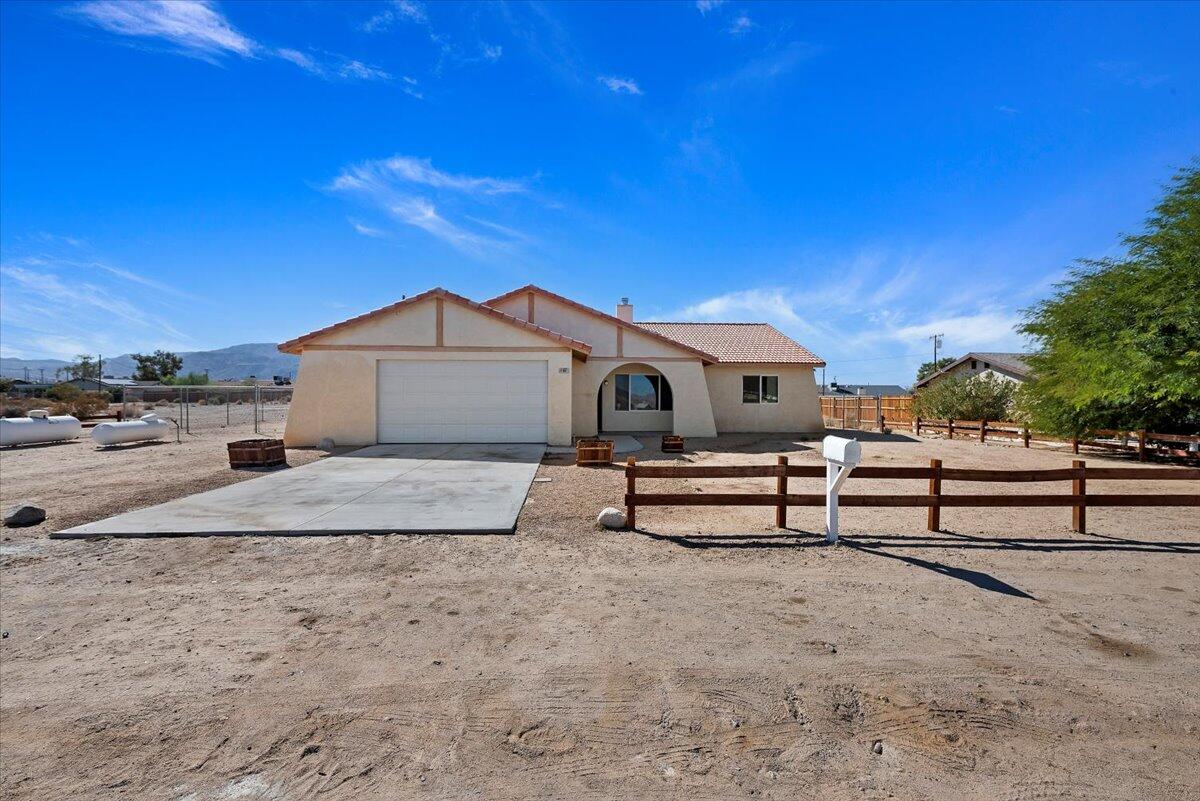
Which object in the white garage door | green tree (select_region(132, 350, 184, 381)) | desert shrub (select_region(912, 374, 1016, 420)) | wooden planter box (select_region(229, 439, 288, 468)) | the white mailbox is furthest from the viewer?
green tree (select_region(132, 350, 184, 381))

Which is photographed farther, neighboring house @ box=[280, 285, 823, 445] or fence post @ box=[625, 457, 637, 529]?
neighboring house @ box=[280, 285, 823, 445]

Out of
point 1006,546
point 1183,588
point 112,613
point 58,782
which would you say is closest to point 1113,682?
point 1183,588

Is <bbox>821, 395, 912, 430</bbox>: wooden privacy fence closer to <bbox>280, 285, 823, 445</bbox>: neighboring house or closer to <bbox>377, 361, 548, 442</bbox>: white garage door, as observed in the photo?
<bbox>280, 285, 823, 445</bbox>: neighboring house

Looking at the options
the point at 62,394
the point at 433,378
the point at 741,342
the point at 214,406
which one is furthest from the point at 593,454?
the point at 214,406

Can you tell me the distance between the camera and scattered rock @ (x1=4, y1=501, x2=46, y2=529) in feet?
22.2

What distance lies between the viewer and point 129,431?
54.8ft

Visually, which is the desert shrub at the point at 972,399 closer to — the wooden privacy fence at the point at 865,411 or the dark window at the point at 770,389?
the wooden privacy fence at the point at 865,411

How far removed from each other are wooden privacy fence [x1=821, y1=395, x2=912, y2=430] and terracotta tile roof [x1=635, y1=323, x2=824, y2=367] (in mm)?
6238

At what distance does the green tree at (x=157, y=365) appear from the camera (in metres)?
69.2

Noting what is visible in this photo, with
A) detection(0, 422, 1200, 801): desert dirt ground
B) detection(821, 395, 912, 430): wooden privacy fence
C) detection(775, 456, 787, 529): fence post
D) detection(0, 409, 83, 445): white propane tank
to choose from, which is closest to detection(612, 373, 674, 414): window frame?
detection(821, 395, 912, 430): wooden privacy fence

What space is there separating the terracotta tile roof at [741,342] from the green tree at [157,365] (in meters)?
71.6

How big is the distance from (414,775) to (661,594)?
8.36 feet

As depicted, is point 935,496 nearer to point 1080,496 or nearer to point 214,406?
point 1080,496

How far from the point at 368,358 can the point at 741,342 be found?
1410 cm
